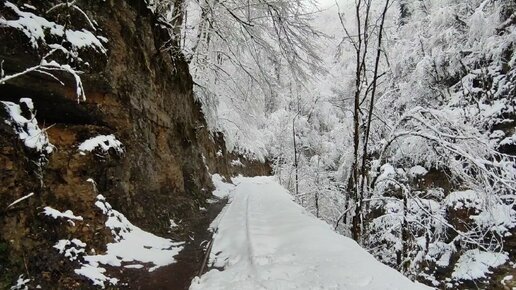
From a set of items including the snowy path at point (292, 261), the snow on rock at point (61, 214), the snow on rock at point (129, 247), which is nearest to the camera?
the snowy path at point (292, 261)

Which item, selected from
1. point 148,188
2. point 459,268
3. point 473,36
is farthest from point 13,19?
point 473,36

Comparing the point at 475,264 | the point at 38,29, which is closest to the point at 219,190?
the point at 475,264

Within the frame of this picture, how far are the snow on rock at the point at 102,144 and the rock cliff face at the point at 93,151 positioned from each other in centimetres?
8

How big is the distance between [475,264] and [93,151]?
11752 mm

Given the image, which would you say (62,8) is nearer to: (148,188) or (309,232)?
(148,188)

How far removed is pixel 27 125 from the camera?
5.13 meters

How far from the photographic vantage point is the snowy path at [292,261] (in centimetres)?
507

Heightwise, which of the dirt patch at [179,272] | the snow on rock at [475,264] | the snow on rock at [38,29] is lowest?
the snow on rock at [475,264]

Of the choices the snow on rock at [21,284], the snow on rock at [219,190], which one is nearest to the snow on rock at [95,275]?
the snow on rock at [21,284]

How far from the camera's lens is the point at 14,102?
203 inches

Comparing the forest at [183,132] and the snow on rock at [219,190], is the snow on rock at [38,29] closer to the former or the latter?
the forest at [183,132]

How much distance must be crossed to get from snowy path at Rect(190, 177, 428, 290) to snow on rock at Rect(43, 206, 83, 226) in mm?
2072

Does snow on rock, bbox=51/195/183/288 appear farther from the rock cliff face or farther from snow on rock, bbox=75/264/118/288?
the rock cliff face

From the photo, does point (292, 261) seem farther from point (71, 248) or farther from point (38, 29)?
point (38, 29)
